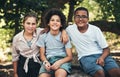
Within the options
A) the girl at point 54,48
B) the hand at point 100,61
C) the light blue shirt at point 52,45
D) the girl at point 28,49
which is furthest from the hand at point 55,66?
the hand at point 100,61

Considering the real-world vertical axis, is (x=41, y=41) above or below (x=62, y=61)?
above

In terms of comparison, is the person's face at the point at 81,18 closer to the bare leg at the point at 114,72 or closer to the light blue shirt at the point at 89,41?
the light blue shirt at the point at 89,41

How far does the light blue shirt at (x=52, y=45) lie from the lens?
4.93 meters

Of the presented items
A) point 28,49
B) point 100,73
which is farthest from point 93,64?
point 28,49

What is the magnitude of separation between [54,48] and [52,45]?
57 mm

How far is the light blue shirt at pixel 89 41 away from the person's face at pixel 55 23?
32 centimetres

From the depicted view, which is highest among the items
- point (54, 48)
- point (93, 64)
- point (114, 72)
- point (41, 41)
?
point (41, 41)

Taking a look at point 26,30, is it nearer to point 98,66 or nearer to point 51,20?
point 51,20

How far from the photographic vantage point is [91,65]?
4.80 m

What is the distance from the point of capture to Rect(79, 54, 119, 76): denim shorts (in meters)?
4.75

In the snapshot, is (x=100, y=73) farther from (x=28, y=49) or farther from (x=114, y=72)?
(x=28, y=49)

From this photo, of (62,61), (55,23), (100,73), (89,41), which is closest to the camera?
(100,73)

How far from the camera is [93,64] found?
15.8 feet

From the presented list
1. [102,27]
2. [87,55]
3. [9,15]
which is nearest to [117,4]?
[102,27]
